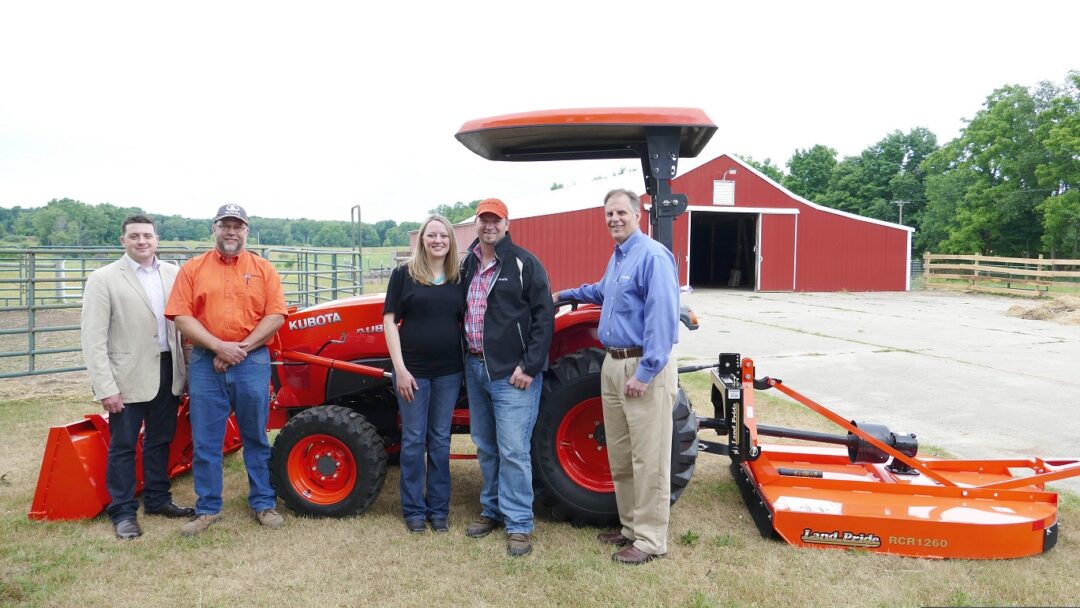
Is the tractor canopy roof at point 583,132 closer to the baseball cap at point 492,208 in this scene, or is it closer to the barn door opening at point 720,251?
the baseball cap at point 492,208

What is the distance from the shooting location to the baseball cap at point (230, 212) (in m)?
3.90

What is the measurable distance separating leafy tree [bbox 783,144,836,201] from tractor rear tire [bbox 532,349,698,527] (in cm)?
5461

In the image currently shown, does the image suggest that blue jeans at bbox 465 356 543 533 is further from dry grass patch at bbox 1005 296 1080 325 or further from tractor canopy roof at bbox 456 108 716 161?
dry grass patch at bbox 1005 296 1080 325

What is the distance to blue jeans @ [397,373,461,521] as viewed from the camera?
13.0ft

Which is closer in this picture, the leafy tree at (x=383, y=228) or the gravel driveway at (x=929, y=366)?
the gravel driveway at (x=929, y=366)

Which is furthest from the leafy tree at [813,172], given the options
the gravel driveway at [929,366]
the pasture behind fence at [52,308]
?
the pasture behind fence at [52,308]

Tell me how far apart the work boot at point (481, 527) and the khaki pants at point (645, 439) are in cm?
77

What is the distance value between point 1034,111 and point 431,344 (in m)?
41.3

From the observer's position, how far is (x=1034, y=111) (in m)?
35.9

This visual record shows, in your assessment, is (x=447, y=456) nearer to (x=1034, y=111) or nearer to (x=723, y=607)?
(x=723, y=607)

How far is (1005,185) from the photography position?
36375mm

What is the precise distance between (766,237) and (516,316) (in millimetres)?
21021

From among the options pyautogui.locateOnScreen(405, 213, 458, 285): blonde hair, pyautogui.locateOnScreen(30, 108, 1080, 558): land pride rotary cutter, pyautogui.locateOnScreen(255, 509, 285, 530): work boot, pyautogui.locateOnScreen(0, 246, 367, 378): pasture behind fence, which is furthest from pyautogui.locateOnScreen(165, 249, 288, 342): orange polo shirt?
pyautogui.locateOnScreen(0, 246, 367, 378): pasture behind fence

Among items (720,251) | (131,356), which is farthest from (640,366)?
(720,251)
